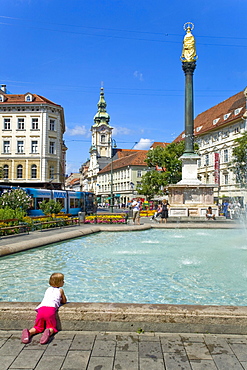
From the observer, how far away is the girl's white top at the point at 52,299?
4348 mm

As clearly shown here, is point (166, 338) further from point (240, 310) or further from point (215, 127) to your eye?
point (215, 127)

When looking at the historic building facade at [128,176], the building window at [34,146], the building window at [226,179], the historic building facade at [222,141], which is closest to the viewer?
the building window at [34,146]

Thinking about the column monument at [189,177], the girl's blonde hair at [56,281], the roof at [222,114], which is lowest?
the girl's blonde hair at [56,281]

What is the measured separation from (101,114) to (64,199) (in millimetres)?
101422

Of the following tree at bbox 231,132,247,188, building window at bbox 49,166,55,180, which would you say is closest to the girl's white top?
tree at bbox 231,132,247,188

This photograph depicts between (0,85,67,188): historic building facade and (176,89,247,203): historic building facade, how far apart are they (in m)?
25.5

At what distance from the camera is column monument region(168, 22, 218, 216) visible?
24953mm

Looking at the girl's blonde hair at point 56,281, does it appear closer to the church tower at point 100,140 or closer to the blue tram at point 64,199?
the blue tram at point 64,199

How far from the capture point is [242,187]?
49.8 metres

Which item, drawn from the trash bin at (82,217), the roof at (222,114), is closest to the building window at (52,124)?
the roof at (222,114)

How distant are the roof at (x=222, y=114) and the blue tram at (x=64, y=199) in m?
26.9

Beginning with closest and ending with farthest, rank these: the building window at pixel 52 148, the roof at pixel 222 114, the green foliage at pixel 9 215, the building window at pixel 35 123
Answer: the green foliage at pixel 9 215
the building window at pixel 35 123
the building window at pixel 52 148
the roof at pixel 222 114

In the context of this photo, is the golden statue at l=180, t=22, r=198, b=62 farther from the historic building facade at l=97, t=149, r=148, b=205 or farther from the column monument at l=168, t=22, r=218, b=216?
the historic building facade at l=97, t=149, r=148, b=205

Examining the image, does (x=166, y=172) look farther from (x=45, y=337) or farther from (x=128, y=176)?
(x=45, y=337)
